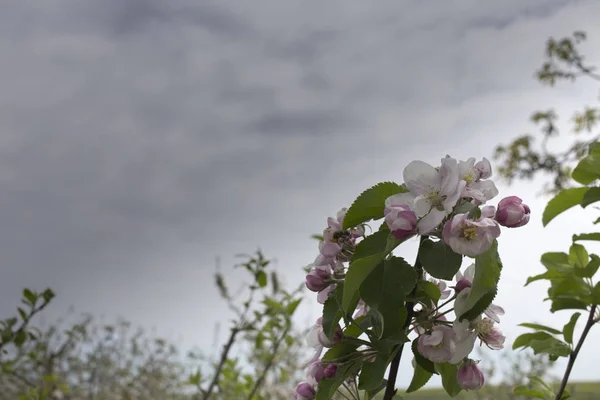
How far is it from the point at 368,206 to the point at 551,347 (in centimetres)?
69

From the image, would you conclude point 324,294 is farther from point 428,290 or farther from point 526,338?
point 526,338

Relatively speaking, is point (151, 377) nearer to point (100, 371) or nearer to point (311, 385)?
point (100, 371)

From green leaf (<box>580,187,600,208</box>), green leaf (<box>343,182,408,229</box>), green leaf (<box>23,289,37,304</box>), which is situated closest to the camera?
green leaf (<box>343,182,408,229</box>)

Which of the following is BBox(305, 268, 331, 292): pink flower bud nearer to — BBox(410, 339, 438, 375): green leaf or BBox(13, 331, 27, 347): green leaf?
BBox(410, 339, 438, 375): green leaf

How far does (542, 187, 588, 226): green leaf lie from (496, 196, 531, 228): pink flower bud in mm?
377

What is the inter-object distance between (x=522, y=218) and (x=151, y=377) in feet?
14.6

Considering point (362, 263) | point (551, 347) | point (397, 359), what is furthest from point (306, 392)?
point (551, 347)

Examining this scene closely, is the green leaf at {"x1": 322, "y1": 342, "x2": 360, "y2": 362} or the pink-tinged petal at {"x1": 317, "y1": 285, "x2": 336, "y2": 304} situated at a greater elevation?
the pink-tinged petal at {"x1": 317, "y1": 285, "x2": 336, "y2": 304}

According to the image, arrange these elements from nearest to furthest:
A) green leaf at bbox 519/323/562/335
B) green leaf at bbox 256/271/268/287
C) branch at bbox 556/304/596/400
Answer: branch at bbox 556/304/596/400 < green leaf at bbox 519/323/562/335 < green leaf at bbox 256/271/268/287

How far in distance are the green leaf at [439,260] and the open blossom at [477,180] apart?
0.09 meters

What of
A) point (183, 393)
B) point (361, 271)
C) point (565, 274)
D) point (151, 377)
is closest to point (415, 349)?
point (361, 271)

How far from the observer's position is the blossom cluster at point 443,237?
833mm

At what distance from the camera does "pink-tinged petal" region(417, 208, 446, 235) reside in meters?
0.84

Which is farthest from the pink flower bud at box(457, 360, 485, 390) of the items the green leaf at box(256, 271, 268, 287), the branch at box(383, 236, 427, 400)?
the green leaf at box(256, 271, 268, 287)
